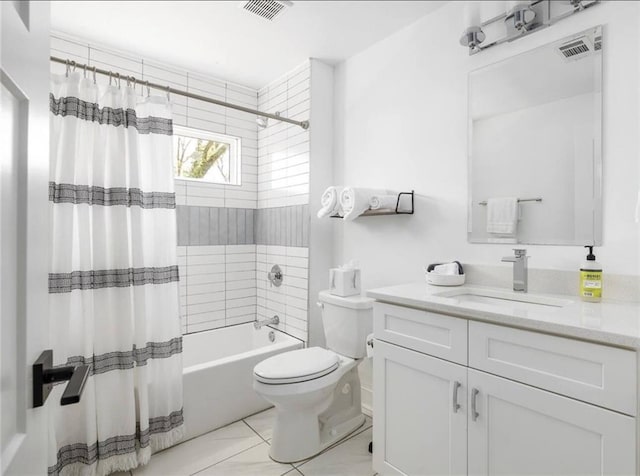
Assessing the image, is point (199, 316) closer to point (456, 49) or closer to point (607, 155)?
point (456, 49)

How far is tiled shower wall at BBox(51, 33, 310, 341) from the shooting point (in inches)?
105

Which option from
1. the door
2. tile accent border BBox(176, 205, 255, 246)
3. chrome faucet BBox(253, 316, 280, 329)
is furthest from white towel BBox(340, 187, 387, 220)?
the door

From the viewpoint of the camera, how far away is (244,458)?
187 centimetres

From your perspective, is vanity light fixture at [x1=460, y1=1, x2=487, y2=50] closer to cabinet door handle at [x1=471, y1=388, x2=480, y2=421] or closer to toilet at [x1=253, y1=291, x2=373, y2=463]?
toilet at [x1=253, y1=291, x2=373, y2=463]

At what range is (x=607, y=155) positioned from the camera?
146cm

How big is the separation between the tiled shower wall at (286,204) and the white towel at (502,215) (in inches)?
49.9

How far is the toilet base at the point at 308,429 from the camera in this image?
1837mm

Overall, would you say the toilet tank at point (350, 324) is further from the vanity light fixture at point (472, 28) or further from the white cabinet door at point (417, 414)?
the vanity light fixture at point (472, 28)

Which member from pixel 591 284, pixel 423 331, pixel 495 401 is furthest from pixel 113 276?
pixel 591 284

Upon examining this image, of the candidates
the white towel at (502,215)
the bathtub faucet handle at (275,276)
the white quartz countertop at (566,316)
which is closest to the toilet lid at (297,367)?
the white quartz countertop at (566,316)

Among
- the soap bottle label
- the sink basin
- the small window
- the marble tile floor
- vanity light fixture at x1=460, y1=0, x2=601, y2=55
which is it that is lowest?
the marble tile floor

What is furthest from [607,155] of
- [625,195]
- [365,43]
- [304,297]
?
[304,297]

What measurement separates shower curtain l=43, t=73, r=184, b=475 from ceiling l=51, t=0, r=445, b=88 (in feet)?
1.92

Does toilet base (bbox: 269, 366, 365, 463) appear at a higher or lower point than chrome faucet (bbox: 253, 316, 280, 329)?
lower
